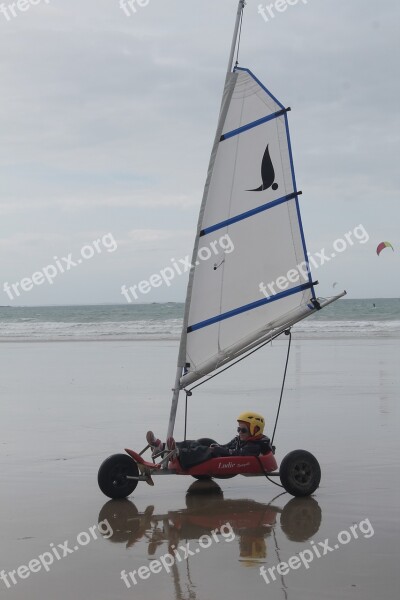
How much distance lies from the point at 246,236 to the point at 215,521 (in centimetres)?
290

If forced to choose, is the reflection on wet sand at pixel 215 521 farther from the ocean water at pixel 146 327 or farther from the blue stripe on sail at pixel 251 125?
the ocean water at pixel 146 327

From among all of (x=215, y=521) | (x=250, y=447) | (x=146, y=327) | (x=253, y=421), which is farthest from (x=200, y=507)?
(x=146, y=327)

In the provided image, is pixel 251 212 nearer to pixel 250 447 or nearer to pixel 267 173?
pixel 267 173

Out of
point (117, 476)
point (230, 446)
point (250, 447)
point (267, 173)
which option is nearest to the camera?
point (117, 476)

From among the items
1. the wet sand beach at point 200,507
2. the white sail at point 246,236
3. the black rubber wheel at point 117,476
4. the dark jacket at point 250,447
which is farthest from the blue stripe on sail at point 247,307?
the wet sand beach at point 200,507

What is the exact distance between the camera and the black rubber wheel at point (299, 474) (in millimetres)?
8008

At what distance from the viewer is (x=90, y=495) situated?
8.17 meters

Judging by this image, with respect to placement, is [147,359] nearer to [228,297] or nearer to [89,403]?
[89,403]

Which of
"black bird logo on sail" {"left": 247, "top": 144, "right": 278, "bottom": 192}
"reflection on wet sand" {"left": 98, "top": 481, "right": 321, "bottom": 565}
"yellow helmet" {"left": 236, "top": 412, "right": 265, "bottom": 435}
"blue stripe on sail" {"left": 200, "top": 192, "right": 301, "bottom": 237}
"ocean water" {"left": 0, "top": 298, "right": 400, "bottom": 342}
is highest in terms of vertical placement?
"ocean water" {"left": 0, "top": 298, "right": 400, "bottom": 342}

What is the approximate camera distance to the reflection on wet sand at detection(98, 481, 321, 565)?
659cm

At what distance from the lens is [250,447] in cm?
839

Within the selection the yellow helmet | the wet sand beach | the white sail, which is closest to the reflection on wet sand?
the wet sand beach

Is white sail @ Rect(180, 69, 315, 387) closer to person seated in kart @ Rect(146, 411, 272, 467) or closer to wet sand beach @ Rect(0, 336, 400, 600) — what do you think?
person seated in kart @ Rect(146, 411, 272, 467)

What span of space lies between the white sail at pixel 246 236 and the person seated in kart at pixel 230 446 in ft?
2.11
